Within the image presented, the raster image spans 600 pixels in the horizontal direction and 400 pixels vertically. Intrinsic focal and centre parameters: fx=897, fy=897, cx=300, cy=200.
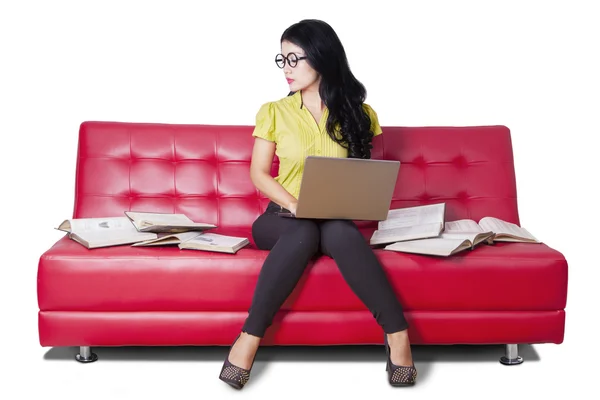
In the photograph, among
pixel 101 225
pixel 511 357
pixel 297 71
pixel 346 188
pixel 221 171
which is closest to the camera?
pixel 346 188

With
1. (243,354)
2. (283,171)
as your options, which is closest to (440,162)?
(283,171)

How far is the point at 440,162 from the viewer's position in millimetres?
4410

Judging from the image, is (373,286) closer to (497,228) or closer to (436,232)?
(436,232)

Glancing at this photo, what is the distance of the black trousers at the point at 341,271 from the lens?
3439mm

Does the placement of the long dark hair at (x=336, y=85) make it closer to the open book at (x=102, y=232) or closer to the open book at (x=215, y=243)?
the open book at (x=215, y=243)

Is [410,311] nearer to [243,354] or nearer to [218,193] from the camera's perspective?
[243,354]

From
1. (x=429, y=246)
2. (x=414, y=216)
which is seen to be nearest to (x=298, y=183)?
(x=414, y=216)

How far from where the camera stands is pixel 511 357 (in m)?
3.71

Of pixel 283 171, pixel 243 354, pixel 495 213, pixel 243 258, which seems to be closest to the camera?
pixel 243 354

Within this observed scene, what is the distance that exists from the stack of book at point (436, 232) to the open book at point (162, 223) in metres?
0.80

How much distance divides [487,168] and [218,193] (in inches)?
52.0

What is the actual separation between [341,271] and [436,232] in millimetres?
479

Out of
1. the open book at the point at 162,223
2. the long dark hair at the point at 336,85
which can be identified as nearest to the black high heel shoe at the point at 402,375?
the long dark hair at the point at 336,85

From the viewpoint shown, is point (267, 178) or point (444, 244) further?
point (267, 178)
